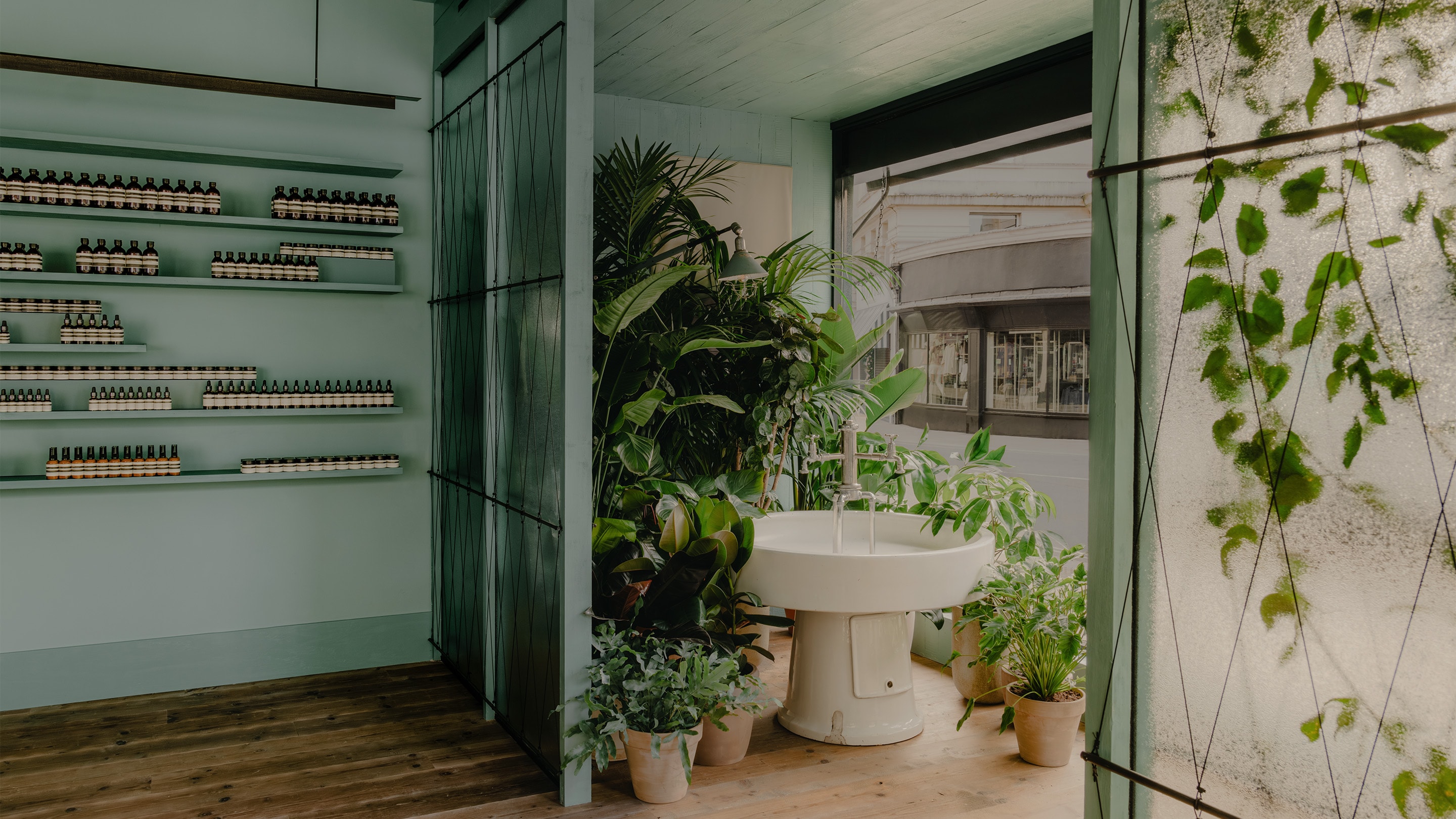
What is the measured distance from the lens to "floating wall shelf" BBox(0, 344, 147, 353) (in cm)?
344

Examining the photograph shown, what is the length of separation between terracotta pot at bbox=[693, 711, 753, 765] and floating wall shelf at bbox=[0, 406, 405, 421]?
6.30 feet

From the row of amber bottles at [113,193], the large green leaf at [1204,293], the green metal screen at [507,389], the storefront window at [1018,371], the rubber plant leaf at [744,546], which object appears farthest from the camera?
the storefront window at [1018,371]

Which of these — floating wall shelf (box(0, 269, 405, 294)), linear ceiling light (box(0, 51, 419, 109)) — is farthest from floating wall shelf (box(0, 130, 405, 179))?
floating wall shelf (box(0, 269, 405, 294))

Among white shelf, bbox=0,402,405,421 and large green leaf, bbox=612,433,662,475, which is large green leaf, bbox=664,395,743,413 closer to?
large green leaf, bbox=612,433,662,475

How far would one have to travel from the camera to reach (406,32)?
13.7 feet

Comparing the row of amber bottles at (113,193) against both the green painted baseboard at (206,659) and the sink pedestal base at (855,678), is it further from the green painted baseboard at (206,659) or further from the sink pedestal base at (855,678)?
the sink pedestal base at (855,678)

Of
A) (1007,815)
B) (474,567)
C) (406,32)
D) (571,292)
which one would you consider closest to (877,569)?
(1007,815)

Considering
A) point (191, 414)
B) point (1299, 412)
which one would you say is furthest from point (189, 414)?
point (1299, 412)

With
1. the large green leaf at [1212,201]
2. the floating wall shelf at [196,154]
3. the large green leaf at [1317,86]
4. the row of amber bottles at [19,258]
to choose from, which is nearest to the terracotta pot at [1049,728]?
the large green leaf at [1212,201]

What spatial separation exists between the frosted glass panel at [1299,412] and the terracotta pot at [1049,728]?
5.42 ft

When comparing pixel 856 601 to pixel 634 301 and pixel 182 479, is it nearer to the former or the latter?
pixel 634 301

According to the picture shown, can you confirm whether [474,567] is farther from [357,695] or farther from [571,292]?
[571,292]

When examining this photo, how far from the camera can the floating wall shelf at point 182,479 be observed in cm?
350

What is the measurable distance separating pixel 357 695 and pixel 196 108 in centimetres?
245
